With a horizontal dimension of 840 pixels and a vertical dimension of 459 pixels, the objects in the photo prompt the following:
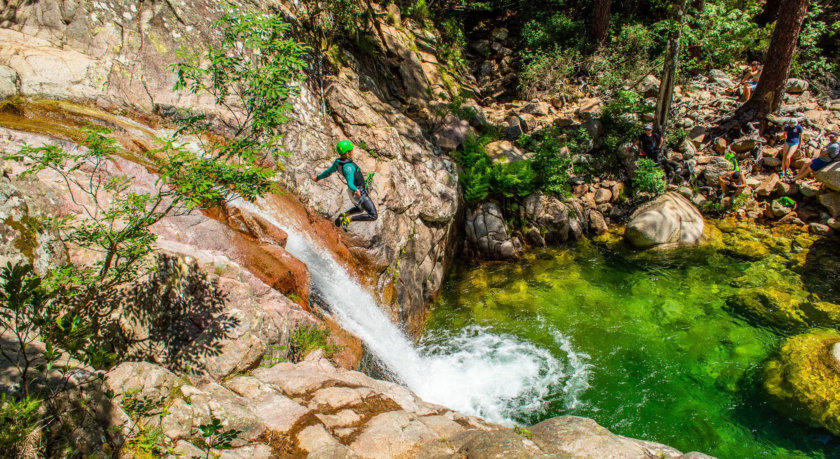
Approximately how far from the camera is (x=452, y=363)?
282 inches

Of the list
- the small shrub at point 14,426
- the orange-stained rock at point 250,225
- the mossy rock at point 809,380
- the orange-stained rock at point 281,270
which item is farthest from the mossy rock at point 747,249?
the small shrub at point 14,426

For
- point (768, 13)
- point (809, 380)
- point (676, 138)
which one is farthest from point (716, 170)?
point (768, 13)

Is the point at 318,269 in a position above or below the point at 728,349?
above

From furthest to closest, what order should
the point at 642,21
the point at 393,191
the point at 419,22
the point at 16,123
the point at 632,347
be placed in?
1. the point at 642,21
2. the point at 419,22
3. the point at 393,191
4. the point at 632,347
5. the point at 16,123

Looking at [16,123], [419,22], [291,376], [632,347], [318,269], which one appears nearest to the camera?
[291,376]

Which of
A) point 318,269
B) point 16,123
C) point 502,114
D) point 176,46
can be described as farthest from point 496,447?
point 502,114

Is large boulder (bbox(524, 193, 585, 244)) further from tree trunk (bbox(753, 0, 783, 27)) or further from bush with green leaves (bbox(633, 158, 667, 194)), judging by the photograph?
tree trunk (bbox(753, 0, 783, 27))

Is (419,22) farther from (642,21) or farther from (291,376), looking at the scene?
(291,376)

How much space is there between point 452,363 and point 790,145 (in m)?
12.1

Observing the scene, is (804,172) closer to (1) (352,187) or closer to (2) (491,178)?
(2) (491,178)

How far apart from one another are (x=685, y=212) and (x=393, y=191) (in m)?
8.06

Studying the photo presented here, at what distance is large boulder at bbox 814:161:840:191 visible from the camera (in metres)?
10.1

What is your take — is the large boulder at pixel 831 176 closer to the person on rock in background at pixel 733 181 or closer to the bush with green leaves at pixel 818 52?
the person on rock in background at pixel 733 181

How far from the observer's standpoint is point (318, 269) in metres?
6.63
